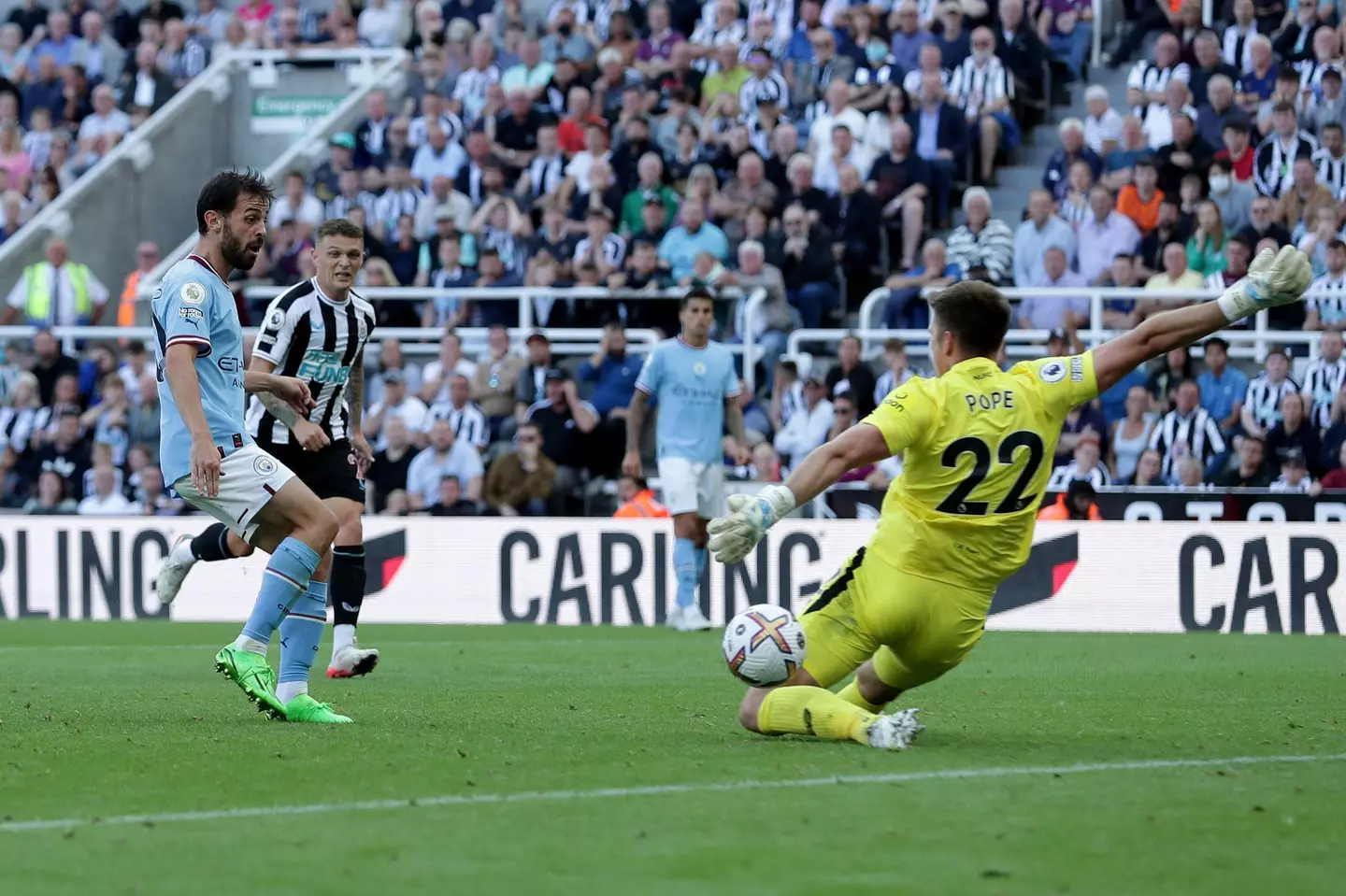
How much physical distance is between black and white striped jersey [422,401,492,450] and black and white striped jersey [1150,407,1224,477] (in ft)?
20.7

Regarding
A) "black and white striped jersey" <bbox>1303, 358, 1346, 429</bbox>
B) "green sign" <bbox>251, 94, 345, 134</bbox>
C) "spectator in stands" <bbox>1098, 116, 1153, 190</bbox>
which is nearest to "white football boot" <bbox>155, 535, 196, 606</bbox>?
"black and white striped jersey" <bbox>1303, 358, 1346, 429</bbox>

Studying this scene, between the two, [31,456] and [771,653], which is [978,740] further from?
[31,456]

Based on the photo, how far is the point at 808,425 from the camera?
60.2 feet

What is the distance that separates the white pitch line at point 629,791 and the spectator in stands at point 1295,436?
1029cm

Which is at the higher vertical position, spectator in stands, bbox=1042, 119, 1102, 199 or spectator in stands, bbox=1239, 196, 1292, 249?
spectator in stands, bbox=1042, 119, 1102, 199

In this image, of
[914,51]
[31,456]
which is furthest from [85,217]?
[914,51]

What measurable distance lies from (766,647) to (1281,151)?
42.8 ft

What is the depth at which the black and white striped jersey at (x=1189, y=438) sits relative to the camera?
17094 millimetres

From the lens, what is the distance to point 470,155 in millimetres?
22703

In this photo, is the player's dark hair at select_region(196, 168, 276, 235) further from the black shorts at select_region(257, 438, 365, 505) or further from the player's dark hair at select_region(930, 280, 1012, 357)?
the player's dark hair at select_region(930, 280, 1012, 357)

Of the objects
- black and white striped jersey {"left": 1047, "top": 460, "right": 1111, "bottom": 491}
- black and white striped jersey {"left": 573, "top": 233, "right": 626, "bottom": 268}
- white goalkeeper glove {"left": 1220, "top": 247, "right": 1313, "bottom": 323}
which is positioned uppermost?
black and white striped jersey {"left": 573, "top": 233, "right": 626, "bottom": 268}

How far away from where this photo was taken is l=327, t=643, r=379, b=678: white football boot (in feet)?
34.6

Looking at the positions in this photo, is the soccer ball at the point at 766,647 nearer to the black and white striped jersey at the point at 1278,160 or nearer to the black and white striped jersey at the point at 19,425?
the black and white striped jersey at the point at 1278,160

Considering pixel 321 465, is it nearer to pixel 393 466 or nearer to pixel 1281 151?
pixel 393 466
